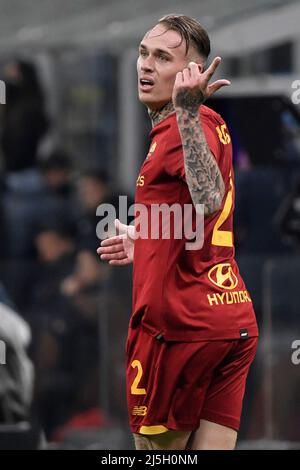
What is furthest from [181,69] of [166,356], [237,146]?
[237,146]

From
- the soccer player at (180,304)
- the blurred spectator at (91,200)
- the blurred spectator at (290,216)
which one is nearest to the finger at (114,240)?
the soccer player at (180,304)

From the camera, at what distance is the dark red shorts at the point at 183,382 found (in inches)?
224

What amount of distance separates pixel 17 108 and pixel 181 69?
332 inches

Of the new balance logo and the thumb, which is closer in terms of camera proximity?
the new balance logo

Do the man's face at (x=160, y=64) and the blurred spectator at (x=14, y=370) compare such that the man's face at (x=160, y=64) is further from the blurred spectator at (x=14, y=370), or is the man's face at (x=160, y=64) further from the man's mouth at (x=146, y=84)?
the blurred spectator at (x=14, y=370)

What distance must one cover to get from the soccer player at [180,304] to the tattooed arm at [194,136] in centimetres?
13

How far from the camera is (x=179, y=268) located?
567 centimetres

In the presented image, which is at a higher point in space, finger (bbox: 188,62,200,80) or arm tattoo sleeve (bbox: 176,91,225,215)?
finger (bbox: 188,62,200,80)

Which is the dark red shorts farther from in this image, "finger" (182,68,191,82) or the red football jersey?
"finger" (182,68,191,82)

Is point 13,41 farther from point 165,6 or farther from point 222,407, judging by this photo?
point 222,407

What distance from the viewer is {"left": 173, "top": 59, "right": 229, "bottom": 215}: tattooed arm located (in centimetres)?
540

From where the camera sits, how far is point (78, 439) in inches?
400

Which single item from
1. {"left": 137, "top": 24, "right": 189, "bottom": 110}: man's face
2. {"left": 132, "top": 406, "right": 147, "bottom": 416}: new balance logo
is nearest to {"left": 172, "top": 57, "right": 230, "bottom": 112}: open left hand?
{"left": 137, "top": 24, "right": 189, "bottom": 110}: man's face

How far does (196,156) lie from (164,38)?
55 centimetres
